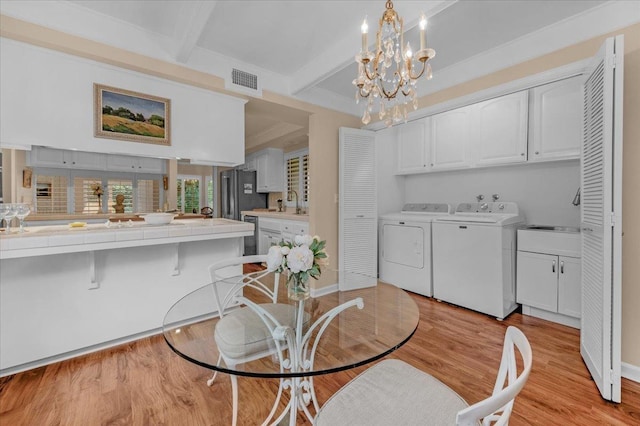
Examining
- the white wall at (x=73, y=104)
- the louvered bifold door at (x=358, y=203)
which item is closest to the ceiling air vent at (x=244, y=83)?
the white wall at (x=73, y=104)

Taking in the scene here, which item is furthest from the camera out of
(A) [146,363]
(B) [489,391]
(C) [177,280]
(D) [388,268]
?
(D) [388,268]

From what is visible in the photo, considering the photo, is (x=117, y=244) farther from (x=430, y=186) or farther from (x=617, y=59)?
(x=430, y=186)

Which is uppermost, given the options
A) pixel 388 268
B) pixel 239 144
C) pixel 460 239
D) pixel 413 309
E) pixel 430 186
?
pixel 239 144

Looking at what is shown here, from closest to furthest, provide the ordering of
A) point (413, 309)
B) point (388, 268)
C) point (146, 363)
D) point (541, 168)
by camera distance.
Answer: point (413, 309), point (146, 363), point (541, 168), point (388, 268)

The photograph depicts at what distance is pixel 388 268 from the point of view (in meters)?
3.89

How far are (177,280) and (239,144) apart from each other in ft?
4.98

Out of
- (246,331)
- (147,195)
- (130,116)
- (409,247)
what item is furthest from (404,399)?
(147,195)

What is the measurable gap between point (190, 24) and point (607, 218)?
9.97 feet

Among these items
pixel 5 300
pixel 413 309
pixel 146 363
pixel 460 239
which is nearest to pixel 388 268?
pixel 460 239

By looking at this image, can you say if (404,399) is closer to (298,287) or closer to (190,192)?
(298,287)

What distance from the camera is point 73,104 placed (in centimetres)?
221

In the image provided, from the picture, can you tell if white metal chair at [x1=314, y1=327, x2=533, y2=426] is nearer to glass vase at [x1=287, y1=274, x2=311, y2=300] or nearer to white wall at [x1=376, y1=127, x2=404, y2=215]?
glass vase at [x1=287, y1=274, x2=311, y2=300]

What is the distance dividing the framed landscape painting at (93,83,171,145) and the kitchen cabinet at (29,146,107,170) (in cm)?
99

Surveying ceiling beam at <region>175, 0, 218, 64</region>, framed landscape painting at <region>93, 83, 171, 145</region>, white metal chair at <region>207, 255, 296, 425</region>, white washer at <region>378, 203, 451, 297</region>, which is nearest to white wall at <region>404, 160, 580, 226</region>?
white washer at <region>378, 203, 451, 297</region>
